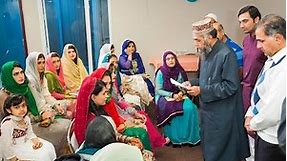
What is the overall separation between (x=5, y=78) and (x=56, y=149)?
29.6 inches

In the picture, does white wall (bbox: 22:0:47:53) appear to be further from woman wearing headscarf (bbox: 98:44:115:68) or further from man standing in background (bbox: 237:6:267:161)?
man standing in background (bbox: 237:6:267:161)

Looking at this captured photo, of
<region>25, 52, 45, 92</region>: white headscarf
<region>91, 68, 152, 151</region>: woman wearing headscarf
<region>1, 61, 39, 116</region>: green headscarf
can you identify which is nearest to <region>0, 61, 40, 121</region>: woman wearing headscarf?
<region>1, 61, 39, 116</region>: green headscarf

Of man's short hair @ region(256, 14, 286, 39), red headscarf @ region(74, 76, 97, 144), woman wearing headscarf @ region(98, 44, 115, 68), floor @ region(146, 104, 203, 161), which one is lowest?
floor @ region(146, 104, 203, 161)

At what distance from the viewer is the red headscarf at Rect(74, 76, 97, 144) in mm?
2250

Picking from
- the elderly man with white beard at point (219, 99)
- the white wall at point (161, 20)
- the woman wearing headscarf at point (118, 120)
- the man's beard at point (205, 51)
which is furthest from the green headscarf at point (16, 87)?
the white wall at point (161, 20)

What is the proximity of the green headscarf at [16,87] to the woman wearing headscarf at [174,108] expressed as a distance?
133 cm

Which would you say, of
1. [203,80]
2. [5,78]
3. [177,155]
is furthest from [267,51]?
[5,78]

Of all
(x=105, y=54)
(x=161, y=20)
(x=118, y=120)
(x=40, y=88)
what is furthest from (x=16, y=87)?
(x=161, y=20)

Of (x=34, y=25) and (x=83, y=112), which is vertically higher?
(x=34, y=25)

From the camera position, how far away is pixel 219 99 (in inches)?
93.4

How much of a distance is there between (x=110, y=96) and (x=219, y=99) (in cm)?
86

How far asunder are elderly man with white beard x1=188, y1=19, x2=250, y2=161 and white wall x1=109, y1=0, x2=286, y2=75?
91.1 inches

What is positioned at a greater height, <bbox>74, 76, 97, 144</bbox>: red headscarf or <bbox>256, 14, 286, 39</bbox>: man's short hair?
<bbox>256, 14, 286, 39</bbox>: man's short hair

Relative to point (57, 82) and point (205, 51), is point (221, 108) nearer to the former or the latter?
point (205, 51)
